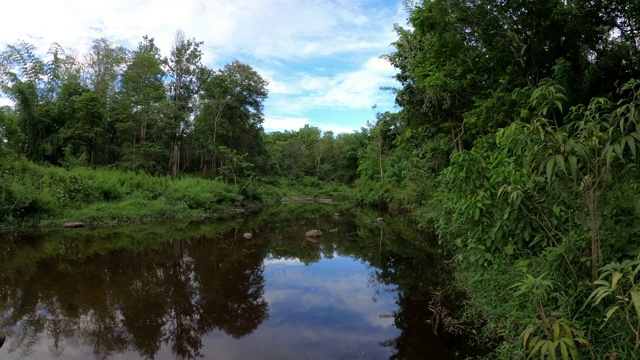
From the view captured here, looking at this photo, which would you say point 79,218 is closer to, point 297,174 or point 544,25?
point 544,25

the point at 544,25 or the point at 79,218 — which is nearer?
the point at 544,25

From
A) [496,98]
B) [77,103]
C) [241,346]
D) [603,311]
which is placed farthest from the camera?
[77,103]

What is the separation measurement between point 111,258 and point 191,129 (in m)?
21.5

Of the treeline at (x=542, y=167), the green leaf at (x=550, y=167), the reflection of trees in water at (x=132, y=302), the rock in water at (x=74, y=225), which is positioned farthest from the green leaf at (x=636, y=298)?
A: the rock in water at (x=74, y=225)

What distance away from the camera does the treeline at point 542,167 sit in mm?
2383

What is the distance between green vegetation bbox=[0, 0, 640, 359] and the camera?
2.55m

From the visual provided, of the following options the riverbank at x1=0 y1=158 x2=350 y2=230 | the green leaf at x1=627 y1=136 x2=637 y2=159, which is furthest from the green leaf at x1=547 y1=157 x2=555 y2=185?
the riverbank at x1=0 y1=158 x2=350 y2=230

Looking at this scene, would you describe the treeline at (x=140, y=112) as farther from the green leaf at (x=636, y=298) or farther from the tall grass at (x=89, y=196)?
the green leaf at (x=636, y=298)

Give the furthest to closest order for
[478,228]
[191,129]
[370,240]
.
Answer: [191,129]
[370,240]
[478,228]

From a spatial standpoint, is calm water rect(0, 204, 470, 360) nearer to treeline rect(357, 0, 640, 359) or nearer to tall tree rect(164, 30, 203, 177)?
treeline rect(357, 0, 640, 359)

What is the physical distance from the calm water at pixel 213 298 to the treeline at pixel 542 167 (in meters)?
1.74

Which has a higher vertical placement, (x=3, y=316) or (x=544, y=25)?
(x=544, y=25)

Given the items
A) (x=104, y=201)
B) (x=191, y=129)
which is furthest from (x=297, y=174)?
(x=104, y=201)

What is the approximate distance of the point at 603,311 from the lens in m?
2.65
